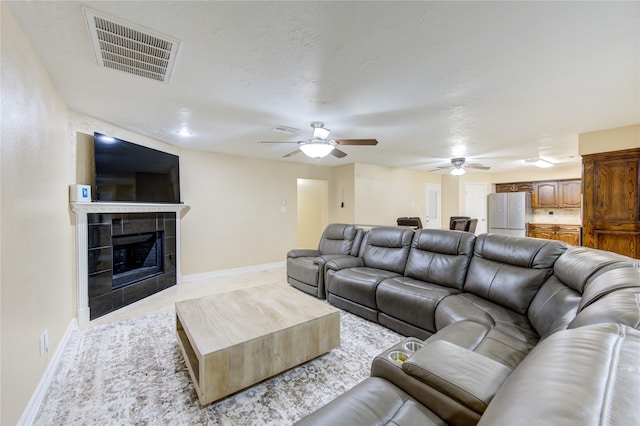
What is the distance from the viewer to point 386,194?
686 centimetres

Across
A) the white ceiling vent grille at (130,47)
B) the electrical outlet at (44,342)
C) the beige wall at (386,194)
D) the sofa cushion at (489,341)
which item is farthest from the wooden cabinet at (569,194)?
the electrical outlet at (44,342)

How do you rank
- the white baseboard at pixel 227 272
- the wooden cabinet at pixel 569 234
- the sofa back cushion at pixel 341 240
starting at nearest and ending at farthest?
the sofa back cushion at pixel 341 240
the white baseboard at pixel 227 272
the wooden cabinet at pixel 569 234

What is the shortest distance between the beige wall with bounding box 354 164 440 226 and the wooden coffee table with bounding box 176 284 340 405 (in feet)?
13.4

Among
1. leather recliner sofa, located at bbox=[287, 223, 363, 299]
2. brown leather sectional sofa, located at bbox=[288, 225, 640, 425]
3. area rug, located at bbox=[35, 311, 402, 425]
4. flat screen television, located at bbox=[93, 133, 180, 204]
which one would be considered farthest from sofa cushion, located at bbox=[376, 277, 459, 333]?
flat screen television, located at bbox=[93, 133, 180, 204]

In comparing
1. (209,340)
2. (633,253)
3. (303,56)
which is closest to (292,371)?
(209,340)

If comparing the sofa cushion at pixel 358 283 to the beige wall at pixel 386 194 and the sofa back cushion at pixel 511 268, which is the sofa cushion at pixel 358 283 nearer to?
the sofa back cushion at pixel 511 268

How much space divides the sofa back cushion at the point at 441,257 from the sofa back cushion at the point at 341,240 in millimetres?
1042

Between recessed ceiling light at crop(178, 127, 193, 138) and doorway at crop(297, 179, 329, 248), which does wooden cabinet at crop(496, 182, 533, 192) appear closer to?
doorway at crop(297, 179, 329, 248)

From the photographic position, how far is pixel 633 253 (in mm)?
3408

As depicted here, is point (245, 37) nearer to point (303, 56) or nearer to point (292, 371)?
point (303, 56)

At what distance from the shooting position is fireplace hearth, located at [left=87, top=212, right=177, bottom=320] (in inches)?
123

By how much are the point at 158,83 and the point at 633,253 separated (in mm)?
5773

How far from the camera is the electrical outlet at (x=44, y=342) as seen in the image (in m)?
1.90

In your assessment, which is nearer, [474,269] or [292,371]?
[292,371]
